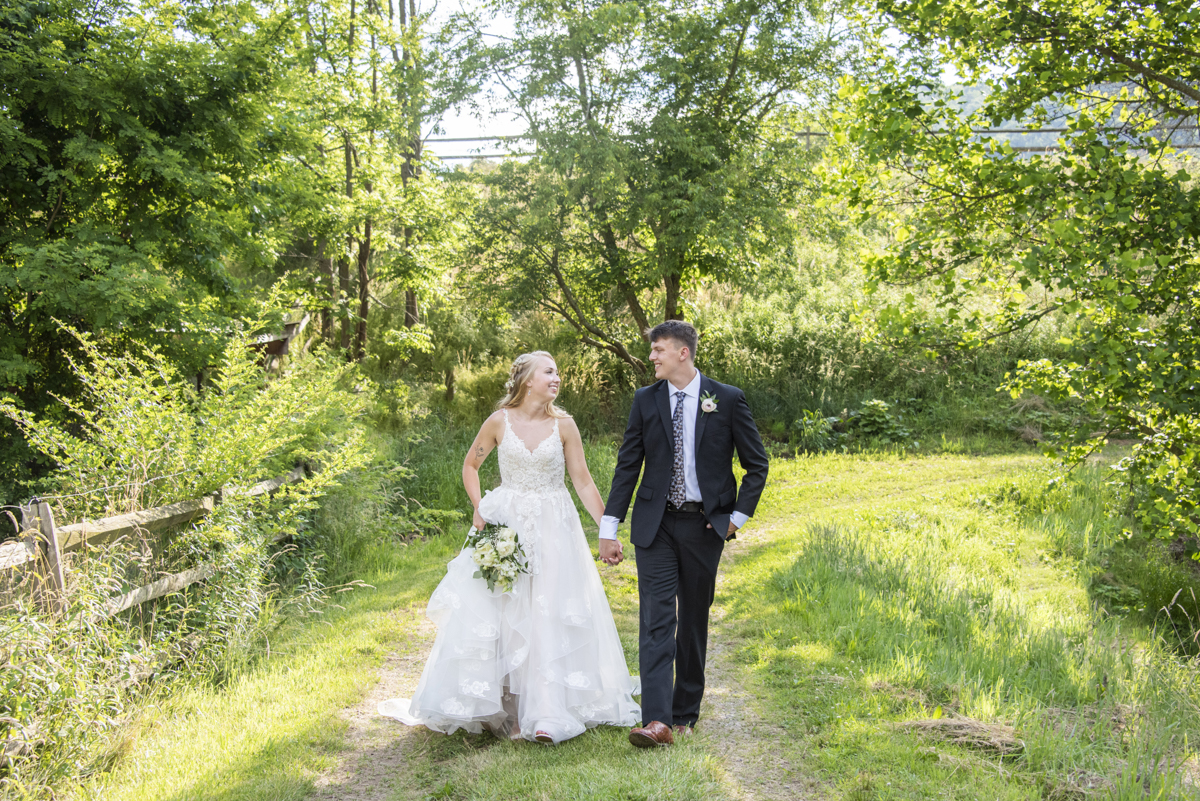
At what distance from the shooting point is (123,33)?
842 cm

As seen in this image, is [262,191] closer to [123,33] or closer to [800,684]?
[123,33]

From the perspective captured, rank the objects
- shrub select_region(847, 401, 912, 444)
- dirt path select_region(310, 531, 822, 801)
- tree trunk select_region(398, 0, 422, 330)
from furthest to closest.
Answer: shrub select_region(847, 401, 912, 444)
tree trunk select_region(398, 0, 422, 330)
dirt path select_region(310, 531, 822, 801)

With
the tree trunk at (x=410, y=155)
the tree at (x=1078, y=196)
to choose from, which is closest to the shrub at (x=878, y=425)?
the tree at (x=1078, y=196)

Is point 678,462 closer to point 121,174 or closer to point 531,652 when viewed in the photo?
point 531,652

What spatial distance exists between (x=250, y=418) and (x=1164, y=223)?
730 centimetres

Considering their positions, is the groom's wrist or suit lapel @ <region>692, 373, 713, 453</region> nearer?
suit lapel @ <region>692, 373, 713, 453</region>

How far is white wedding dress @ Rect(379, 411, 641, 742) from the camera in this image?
455cm

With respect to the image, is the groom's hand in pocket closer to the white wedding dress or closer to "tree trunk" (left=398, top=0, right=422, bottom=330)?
the white wedding dress

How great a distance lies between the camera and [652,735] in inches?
166

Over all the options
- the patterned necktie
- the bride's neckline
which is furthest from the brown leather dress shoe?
the bride's neckline

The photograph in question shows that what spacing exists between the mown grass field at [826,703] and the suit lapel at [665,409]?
1.59m

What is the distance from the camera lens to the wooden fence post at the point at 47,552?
4508mm

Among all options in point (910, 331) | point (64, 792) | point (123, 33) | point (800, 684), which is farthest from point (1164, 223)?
point (123, 33)

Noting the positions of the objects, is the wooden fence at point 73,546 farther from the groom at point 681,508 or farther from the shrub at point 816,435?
the shrub at point 816,435
